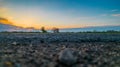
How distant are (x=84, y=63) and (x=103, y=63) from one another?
482 mm

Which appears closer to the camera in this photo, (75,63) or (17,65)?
(17,65)

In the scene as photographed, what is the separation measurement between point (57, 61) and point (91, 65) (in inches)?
34.6

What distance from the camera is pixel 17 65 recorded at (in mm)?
5414

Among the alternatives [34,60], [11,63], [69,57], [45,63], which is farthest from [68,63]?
[11,63]

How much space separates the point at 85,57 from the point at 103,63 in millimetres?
856

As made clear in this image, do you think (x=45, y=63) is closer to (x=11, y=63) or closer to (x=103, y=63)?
(x=11, y=63)

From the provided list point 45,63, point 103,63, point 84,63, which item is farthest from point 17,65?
point 103,63

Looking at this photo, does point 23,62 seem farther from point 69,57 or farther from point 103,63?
point 103,63

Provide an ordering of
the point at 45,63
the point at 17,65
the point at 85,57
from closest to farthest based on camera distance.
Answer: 1. the point at 17,65
2. the point at 45,63
3. the point at 85,57

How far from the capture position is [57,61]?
6.13 metres

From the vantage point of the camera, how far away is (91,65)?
5.87 m

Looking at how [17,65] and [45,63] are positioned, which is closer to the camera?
[17,65]

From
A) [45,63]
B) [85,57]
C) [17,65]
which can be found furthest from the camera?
[85,57]

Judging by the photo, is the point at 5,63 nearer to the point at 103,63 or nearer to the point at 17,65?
the point at 17,65
